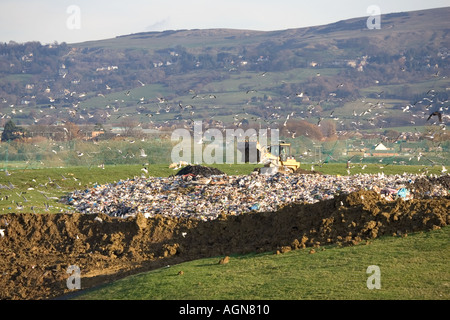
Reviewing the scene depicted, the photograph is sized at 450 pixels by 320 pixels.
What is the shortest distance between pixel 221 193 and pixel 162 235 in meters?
8.70

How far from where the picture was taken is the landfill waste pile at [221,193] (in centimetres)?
2325

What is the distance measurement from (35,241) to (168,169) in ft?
67.3

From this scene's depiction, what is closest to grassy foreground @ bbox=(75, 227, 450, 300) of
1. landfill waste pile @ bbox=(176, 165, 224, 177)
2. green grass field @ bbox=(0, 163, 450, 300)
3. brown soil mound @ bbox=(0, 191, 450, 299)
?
green grass field @ bbox=(0, 163, 450, 300)

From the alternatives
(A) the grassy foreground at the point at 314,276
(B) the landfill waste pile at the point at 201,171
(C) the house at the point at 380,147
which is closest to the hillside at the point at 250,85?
(C) the house at the point at 380,147

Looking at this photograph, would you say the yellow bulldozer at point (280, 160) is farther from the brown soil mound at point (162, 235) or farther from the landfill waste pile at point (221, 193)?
the brown soil mound at point (162, 235)

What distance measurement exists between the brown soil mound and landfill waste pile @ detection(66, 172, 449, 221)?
4.16m

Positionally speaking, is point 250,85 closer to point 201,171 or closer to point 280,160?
point 280,160

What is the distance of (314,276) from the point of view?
11.2 metres

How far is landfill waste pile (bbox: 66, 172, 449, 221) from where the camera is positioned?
2325 centimetres

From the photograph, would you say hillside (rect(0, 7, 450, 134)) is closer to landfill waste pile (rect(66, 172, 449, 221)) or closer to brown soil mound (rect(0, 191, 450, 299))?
landfill waste pile (rect(66, 172, 449, 221))
